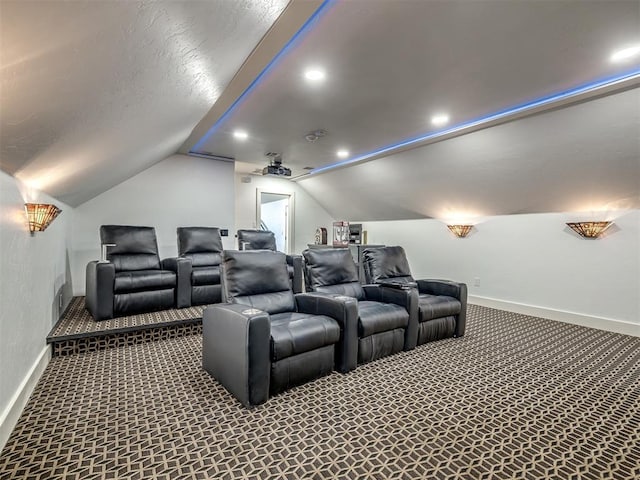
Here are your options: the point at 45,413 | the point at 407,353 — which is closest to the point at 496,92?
the point at 407,353

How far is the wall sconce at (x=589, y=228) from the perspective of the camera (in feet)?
12.7

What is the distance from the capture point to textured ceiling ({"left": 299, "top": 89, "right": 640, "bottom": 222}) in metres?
3.08

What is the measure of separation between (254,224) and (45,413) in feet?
17.1

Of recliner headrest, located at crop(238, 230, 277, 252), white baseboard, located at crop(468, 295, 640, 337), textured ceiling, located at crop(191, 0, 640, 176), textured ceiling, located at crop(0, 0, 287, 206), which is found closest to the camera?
textured ceiling, located at crop(0, 0, 287, 206)

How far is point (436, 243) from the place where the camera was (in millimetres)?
5949

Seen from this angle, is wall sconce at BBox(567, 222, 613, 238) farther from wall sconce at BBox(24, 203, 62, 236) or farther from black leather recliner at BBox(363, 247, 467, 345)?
wall sconce at BBox(24, 203, 62, 236)

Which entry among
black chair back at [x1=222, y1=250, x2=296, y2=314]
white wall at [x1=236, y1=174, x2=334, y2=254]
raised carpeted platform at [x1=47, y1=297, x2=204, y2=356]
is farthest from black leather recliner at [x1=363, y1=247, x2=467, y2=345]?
white wall at [x1=236, y1=174, x2=334, y2=254]

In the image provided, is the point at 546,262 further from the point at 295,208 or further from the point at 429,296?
the point at 295,208

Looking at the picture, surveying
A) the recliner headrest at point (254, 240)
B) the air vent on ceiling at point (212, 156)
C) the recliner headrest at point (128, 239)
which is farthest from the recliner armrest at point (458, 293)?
the air vent on ceiling at point (212, 156)

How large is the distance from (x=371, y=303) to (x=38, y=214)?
2.88 meters

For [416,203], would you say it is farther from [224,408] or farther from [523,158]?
[224,408]

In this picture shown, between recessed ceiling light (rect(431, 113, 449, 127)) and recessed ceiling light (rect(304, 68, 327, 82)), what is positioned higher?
recessed ceiling light (rect(304, 68, 327, 82))

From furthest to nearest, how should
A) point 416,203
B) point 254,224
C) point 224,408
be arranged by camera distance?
point 254,224 < point 416,203 < point 224,408

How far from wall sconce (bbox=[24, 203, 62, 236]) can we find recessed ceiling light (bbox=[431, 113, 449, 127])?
3.75 meters
